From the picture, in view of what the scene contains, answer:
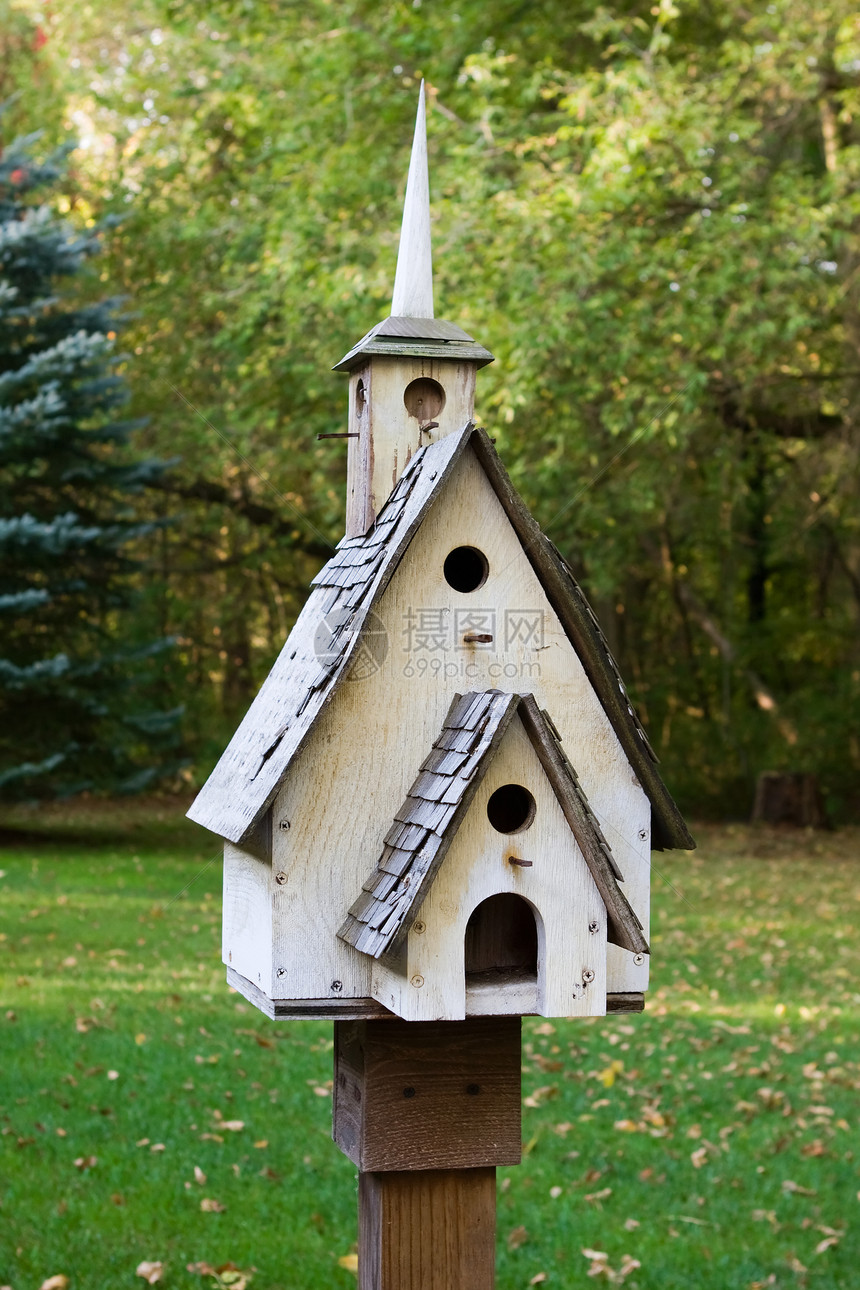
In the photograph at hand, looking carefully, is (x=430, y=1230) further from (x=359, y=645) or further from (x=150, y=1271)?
(x=150, y=1271)

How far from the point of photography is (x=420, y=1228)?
261 cm

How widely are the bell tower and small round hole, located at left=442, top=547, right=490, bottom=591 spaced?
0.19m

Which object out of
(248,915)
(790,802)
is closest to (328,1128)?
(248,915)

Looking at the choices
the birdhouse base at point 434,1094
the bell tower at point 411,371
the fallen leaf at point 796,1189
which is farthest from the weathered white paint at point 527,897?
the fallen leaf at point 796,1189

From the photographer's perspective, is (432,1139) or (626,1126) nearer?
(432,1139)

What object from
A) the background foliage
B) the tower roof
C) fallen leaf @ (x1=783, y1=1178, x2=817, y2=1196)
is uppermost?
the background foliage

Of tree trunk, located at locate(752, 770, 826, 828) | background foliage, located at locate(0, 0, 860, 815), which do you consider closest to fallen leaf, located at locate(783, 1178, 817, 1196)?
background foliage, located at locate(0, 0, 860, 815)

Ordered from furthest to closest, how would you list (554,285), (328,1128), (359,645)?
(554,285)
(328,1128)
(359,645)

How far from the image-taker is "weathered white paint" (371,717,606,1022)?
226cm

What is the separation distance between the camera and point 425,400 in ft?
8.74

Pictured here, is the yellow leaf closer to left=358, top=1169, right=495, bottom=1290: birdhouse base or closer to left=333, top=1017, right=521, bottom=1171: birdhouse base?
left=358, top=1169, right=495, bottom=1290: birdhouse base

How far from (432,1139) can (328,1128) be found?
3.27m

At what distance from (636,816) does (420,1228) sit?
36.4 inches

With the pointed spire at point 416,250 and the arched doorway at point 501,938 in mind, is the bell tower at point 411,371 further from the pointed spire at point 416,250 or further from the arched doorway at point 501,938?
the arched doorway at point 501,938
